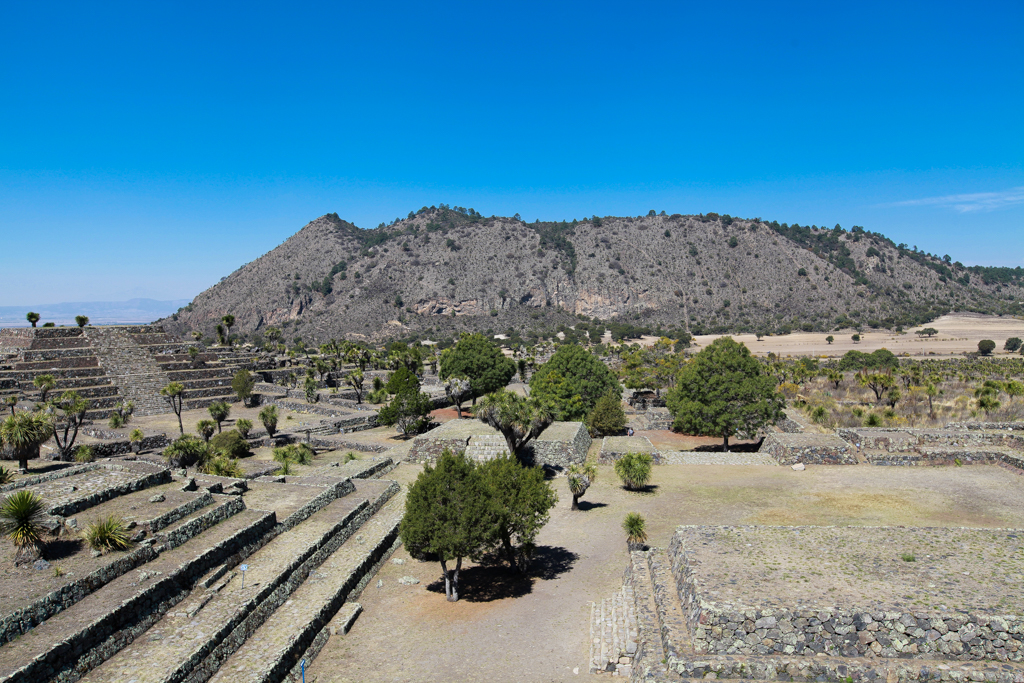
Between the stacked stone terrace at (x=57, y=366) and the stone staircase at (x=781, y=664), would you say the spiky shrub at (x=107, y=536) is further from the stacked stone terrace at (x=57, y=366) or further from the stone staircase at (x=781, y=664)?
the stacked stone terrace at (x=57, y=366)

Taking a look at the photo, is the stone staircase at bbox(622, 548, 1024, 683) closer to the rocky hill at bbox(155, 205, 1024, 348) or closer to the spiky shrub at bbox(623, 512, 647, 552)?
the spiky shrub at bbox(623, 512, 647, 552)

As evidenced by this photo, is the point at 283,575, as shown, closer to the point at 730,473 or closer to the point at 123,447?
the point at 730,473

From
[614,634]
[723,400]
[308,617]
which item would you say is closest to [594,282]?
[723,400]

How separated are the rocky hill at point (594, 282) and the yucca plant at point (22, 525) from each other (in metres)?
119

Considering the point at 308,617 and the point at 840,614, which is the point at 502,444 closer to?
the point at 308,617

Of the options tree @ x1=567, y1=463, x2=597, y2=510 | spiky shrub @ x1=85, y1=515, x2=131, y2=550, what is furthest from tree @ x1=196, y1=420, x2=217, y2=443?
tree @ x1=567, y1=463, x2=597, y2=510

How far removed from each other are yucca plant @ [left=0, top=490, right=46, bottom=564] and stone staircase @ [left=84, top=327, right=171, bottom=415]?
39181 mm

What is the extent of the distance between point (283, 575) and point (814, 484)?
20.5 metres

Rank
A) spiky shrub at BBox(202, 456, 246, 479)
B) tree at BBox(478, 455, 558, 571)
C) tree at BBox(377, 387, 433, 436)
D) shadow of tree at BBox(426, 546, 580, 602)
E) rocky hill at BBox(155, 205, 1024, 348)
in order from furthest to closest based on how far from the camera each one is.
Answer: rocky hill at BBox(155, 205, 1024, 348) → tree at BBox(377, 387, 433, 436) → spiky shrub at BBox(202, 456, 246, 479) → shadow of tree at BBox(426, 546, 580, 602) → tree at BBox(478, 455, 558, 571)

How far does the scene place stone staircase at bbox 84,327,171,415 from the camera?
1939 inches

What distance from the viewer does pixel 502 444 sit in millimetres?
28062

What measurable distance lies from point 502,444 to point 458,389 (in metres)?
19.0

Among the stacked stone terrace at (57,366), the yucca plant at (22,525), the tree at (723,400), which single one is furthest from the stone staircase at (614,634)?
the stacked stone terrace at (57,366)

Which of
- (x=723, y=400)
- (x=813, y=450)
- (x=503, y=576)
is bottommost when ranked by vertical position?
(x=503, y=576)
